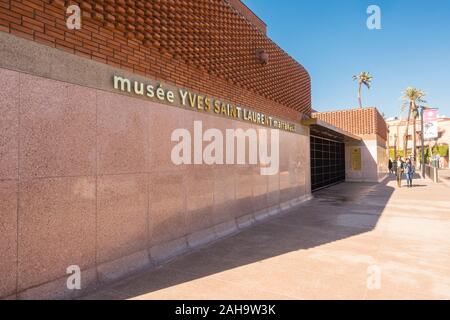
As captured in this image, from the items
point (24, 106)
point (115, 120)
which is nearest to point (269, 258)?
point (115, 120)

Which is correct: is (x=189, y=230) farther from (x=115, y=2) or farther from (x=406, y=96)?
Result: (x=406, y=96)

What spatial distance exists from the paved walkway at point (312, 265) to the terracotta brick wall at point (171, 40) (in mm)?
3632

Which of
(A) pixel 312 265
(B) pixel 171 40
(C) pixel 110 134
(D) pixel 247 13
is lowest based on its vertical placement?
(A) pixel 312 265

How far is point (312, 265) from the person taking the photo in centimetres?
531

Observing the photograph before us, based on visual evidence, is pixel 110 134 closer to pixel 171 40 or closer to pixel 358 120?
pixel 171 40

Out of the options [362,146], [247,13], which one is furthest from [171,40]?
[362,146]

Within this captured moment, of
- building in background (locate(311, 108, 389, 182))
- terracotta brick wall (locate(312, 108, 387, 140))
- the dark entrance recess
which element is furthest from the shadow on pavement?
terracotta brick wall (locate(312, 108, 387, 140))

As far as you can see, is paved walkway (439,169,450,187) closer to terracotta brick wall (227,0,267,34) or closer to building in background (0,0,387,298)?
terracotta brick wall (227,0,267,34)

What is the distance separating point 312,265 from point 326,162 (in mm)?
17291

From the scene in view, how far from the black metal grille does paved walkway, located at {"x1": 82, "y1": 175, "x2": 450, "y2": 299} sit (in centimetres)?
985

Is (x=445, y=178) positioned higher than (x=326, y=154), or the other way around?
(x=326, y=154)

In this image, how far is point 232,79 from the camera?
28.8 feet

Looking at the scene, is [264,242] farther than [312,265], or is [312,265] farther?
[264,242]

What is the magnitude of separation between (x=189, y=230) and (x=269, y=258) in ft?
6.21
